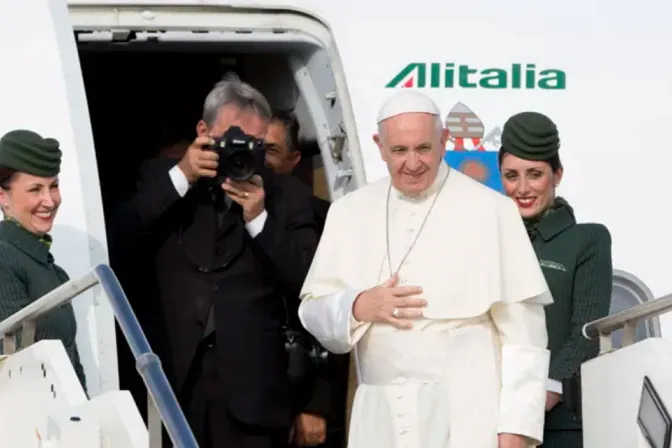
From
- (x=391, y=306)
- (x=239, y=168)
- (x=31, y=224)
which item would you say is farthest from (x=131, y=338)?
(x=239, y=168)

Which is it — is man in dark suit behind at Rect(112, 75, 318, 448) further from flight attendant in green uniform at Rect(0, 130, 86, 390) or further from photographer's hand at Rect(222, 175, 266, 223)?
flight attendant in green uniform at Rect(0, 130, 86, 390)

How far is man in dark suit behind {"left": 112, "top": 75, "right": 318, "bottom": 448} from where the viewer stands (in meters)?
6.21

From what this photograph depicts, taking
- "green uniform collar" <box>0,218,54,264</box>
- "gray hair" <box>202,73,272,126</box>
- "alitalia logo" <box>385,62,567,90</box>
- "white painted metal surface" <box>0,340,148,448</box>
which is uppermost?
"alitalia logo" <box>385,62,567,90</box>

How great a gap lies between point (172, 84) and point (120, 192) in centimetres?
66

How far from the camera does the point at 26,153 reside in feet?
18.2

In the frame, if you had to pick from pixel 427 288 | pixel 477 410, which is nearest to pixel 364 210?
pixel 427 288

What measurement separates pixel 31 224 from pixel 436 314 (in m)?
1.42

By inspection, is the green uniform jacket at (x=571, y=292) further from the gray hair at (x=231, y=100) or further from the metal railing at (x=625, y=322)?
the gray hair at (x=231, y=100)

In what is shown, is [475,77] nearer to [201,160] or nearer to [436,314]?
[201,160]

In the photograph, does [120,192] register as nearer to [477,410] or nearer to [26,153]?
A: [26,153]

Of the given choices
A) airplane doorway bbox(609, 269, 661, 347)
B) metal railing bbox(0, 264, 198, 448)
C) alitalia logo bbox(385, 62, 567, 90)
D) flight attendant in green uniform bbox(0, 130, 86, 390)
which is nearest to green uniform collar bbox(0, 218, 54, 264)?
flight attendant in green uniform bbox(0, 130, 86, 390)

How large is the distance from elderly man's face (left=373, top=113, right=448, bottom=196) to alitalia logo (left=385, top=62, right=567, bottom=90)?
3.96ft

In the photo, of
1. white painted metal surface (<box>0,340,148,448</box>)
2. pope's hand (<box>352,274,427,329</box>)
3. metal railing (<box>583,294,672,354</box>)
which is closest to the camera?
white painted metal surface (<box>0,340,148,448</box>)

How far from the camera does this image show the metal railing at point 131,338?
14.0 feet
